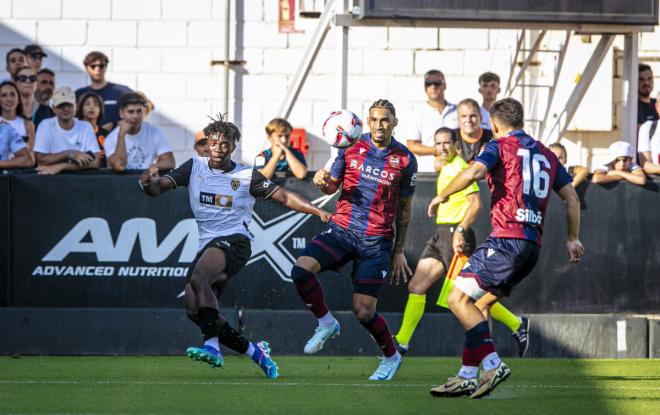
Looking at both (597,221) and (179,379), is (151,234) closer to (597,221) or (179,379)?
(179,379)

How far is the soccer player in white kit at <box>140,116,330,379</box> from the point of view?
10195mm

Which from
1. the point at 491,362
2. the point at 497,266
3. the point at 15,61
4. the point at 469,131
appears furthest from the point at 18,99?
the point at 491,362

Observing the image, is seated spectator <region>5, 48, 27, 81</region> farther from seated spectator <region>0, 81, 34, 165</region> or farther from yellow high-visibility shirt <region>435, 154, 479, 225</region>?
yellow high-visibility shirt <region>435, 154, 479, 225</region>

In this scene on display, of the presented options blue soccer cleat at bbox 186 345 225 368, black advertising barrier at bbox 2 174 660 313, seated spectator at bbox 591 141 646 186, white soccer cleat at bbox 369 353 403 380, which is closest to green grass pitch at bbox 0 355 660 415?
white soccer cleat at bbox 369 353 403 380

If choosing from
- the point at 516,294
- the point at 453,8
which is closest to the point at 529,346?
the point at 516,294

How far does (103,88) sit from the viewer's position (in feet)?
49.1

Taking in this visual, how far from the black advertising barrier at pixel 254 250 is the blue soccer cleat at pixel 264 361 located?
2.64 metres

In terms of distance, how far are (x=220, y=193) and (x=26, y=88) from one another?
4.78 m

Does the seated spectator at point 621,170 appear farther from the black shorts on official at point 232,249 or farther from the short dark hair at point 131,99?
the short dark hair at point 131,99

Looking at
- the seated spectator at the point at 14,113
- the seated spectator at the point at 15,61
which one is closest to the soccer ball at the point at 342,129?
the seated spectator at the point at 14,113

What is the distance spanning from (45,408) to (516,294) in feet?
20.3

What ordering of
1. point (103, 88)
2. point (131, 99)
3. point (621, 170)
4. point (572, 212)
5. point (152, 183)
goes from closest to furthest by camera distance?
point (572, 212) → point (152, 183) → point (621, 170) → point (131, 99) → point (103, 88)

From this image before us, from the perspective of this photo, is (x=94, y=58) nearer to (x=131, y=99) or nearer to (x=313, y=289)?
(x=131, y=99)

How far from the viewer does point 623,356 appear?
13.2 m
